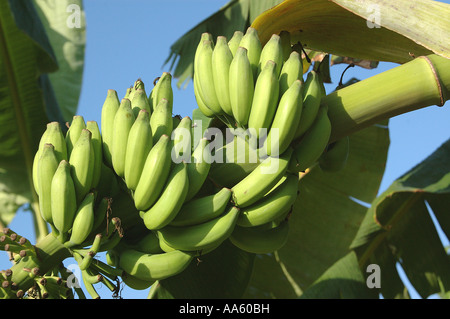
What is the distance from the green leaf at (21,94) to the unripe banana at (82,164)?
4.60ft

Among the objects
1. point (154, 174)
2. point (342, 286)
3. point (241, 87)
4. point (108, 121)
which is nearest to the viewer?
point (154, 174)

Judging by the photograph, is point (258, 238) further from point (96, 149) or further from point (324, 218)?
point (324, 218)

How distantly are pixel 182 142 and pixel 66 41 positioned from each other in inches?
95.4

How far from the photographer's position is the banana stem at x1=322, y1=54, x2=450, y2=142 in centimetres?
129

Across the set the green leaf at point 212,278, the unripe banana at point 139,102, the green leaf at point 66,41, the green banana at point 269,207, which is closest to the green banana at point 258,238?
the green banana at point 269,207

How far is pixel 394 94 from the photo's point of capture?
1.29 meters

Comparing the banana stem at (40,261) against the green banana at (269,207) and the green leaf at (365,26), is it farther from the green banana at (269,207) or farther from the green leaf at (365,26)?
the green leaf at (365,26)

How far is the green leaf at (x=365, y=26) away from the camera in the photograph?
129 centimetres

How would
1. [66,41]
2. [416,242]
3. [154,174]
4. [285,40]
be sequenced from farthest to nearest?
1. [66,41]
2. [416,242]
3. [285,40]
4. [154,174]

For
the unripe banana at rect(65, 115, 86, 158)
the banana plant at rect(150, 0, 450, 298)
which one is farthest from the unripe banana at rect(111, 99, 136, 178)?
the banana plant at rect(150, 0, 450, 298)

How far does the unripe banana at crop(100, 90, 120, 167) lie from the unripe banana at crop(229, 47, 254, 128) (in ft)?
1.10

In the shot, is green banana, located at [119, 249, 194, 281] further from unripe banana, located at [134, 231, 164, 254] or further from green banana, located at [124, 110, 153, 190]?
green banana, located at [124, 110, 153, 190]

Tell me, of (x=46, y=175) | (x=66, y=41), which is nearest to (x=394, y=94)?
(x=46, y=175)
